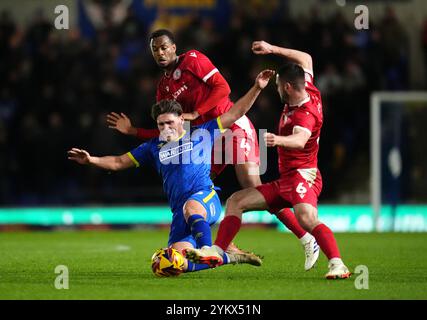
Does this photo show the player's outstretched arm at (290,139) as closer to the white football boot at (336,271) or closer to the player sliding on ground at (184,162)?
the player sliding on ground at (184,162)

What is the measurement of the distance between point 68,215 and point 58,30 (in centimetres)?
402

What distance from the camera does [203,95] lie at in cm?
915

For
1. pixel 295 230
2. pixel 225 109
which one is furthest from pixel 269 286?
pixel 225 109

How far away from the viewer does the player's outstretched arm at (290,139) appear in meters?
7.04

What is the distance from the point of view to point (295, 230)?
8695 mm

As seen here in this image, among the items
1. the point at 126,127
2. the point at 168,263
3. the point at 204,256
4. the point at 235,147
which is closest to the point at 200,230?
the point at 168,263

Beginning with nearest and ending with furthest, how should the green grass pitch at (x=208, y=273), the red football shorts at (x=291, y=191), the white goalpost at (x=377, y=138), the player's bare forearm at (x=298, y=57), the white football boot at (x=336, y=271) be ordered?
the green grass pitch at (x=208, y=273) → the white football boot at (x=336, y=271) → the red football shorts at (x=291, y=191) → the player's bare forearm at (x=298, y=57) → the white goalpost at (x=377, y=138)

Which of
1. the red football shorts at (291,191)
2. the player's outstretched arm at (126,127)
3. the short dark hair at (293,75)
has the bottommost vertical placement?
the red football shorts at (291,191)

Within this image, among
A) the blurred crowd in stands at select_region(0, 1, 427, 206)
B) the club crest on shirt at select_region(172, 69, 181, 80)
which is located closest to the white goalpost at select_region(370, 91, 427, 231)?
the blurred crowd in stands at select_region(0, 1, 427, 206)

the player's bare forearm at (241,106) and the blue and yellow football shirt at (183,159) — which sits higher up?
the player's bare forearm at (241,106)

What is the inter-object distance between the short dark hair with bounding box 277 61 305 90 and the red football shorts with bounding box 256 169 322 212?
0.71m

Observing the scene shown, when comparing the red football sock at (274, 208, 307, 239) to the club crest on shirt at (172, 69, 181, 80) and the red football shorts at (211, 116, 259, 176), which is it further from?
the club crest on shirt at (172, 69, 181, 80)

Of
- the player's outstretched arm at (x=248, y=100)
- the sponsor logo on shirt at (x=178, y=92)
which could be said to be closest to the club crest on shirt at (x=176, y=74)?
the sponsor logo on shirt at (x=178, y=92)

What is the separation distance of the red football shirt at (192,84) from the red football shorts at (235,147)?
0.74ft
